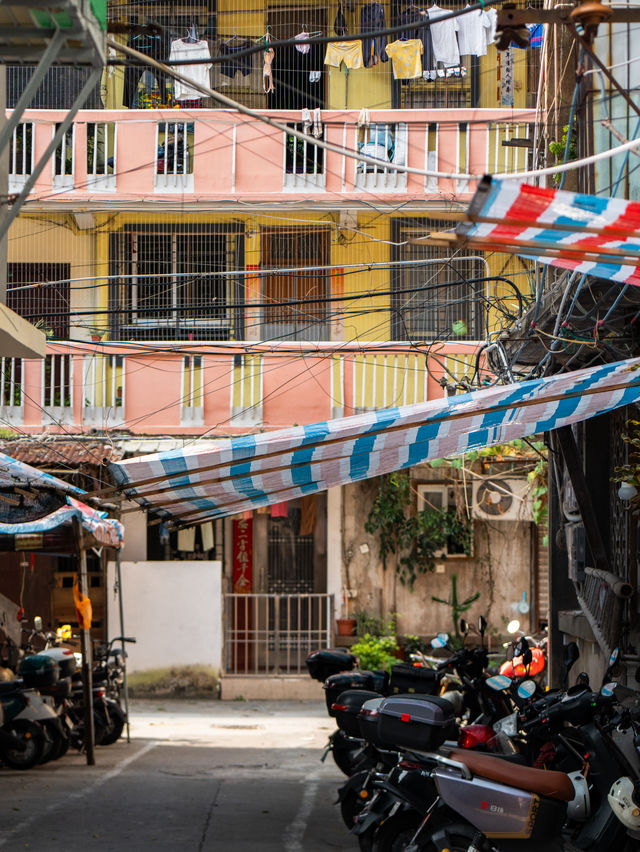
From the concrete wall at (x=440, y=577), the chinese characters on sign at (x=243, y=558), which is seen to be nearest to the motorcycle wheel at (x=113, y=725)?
the chinese characters on sign at (x=243, y=558)

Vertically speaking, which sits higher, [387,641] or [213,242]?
[213,242]

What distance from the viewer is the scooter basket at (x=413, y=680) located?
339 inches

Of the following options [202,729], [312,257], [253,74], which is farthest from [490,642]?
[253,74]

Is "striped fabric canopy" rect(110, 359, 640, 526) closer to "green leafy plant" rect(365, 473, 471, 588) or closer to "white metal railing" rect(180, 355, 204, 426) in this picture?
"white metal railing" rect(180, 355, 204, 426)

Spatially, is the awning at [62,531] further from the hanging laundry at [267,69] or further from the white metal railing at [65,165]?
the hanging laundry at [267,69]

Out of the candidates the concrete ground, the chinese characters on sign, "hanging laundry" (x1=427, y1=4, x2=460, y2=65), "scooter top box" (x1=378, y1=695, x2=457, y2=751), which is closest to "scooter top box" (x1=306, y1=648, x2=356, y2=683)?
the concrete ground

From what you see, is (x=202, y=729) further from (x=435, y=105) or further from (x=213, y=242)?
(x=435, y=105)

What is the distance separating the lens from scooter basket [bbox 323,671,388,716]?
8.84m

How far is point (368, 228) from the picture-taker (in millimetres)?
16984

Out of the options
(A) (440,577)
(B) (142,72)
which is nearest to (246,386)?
(A) (440,577)

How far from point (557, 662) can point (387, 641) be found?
198 inches

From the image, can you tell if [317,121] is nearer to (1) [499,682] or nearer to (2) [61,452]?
(2) [61,452]

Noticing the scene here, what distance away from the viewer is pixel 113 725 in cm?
1235

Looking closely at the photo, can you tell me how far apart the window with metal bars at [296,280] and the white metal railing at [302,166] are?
1.09 metres
